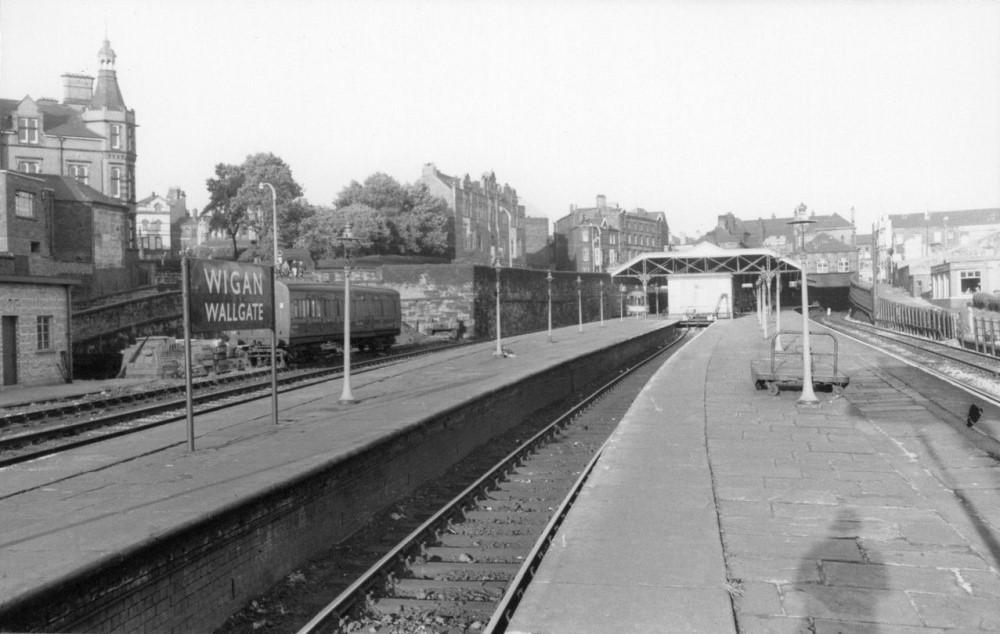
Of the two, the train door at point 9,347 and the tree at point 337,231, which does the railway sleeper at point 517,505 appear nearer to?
the train door at point 9,347

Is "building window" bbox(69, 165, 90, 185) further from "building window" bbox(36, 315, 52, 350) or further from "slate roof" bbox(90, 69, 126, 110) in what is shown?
"building window" bbox(36, 315, 52, 350)

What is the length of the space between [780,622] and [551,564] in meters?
1.84

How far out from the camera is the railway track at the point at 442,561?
21.6 ft

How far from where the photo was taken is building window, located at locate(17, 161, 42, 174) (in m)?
54.3

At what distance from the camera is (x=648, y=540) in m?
7.09

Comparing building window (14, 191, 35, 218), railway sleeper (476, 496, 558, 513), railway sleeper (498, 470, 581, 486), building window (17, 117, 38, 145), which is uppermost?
building window (17, 117, 38, 145)

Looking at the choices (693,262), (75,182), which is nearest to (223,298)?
(75,182)

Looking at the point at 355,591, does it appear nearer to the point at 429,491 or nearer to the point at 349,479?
the point at 349,479

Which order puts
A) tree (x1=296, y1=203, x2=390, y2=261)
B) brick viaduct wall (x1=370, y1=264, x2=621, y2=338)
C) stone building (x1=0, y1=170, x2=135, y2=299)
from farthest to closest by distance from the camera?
1. tree (x1=296, y1=203, x2=390, y2=261)
2. brick viaduct wall (x1=370, y1=264, x2=621, y2=338)
3. stone building (x1=0, y1=170, x2=135, y2=299)

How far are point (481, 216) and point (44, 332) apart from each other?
2475 inches

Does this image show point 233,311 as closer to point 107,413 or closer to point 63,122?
A: point 107,413

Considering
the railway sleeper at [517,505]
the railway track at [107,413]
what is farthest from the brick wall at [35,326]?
the railway sleeper at [517,505]

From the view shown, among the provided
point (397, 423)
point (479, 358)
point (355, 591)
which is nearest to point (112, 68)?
point (479, 358)

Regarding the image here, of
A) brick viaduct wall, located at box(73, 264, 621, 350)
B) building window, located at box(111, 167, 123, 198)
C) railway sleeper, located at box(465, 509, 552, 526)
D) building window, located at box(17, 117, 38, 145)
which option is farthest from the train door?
building window, located at box(111, 167, 123, 198)
